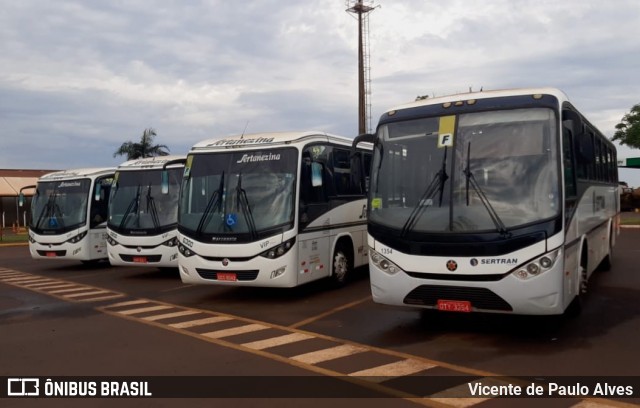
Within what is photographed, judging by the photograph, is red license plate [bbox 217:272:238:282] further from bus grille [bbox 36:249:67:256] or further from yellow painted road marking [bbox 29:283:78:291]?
bus grille [bbox 36:249:67:256]

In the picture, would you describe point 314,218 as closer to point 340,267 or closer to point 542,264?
point 340,267

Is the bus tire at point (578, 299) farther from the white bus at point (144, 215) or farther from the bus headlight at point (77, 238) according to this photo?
the bus headlight at point (77, 238)

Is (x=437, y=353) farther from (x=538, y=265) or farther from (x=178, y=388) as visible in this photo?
(x=178, y=388)

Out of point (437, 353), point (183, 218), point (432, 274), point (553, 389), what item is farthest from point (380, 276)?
point (183, 218)

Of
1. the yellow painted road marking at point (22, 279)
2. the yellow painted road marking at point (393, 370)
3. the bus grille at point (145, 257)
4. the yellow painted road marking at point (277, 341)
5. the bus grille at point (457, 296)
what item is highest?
the bus grille at point (457, 296)

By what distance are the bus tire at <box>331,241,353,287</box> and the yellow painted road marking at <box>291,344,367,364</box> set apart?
4439 millimetres

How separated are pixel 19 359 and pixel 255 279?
402cm

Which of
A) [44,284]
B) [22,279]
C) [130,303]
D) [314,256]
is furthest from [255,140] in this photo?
[22,279]

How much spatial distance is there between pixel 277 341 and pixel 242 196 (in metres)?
3.51

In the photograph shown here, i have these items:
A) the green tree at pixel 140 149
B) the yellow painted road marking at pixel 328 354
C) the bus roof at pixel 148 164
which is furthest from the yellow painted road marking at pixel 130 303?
the green tree at pixel 140 149

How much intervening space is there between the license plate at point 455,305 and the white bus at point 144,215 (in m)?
8.58

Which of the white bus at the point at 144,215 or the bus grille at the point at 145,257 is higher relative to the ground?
the white bus at the point at 144,215

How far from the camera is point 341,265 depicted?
12.2 metres

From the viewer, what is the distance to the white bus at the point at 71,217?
16562 mm
